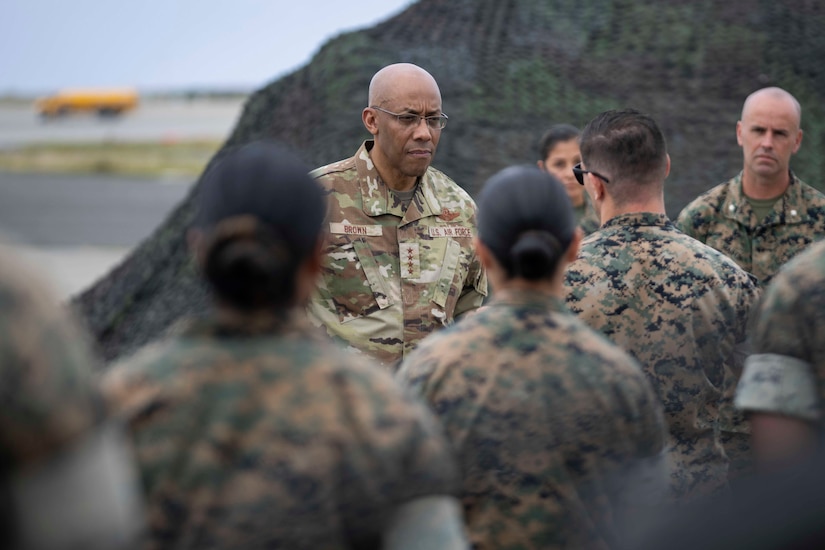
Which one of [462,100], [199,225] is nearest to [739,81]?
[462,100]

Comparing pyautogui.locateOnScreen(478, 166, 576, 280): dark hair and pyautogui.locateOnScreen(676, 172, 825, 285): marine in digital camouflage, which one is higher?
pyautogui.locateOnScreen(478, 166, 576, 280): dark hair

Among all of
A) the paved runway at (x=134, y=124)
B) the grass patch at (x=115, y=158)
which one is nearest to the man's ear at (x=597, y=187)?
the grass patch at (x=115, y=158)

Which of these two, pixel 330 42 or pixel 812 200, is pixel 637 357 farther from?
pixel 330 42

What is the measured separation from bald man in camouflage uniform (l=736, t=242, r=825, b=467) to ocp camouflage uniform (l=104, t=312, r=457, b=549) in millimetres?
951

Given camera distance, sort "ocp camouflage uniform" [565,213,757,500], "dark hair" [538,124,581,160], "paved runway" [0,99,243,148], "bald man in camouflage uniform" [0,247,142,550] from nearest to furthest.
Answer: "bald man in camouflage uniform" [0,247,142,550] < "ocp camouflage uniform" [565,213,757,500] < "dark hair" [538,124,581,160] < "paved runway" [0,99,243,148]

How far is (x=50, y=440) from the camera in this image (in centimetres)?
157

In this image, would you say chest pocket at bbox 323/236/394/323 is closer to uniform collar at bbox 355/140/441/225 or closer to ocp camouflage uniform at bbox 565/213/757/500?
uniform collar at bbox 355/140/441/225

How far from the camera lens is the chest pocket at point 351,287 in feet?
13.7

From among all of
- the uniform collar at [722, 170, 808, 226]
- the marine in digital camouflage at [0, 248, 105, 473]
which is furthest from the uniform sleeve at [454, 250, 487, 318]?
the marine in digital camouflage at [0, 248, 105, 473]

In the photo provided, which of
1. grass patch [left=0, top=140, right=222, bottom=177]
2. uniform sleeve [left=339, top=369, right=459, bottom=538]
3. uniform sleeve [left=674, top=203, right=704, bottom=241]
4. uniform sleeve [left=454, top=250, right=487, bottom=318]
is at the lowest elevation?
grass patch [left=0, top=140, right=222, bottom=177]

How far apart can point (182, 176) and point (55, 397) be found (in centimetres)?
3194

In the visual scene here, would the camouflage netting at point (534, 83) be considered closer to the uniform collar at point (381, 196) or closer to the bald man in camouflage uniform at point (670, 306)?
the uniform collar at point (381, 196)

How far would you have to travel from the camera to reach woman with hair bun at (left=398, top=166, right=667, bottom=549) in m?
2.44

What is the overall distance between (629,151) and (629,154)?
0.01 metres
